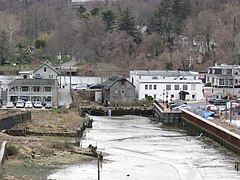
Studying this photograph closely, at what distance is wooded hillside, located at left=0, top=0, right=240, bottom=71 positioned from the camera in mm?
78938

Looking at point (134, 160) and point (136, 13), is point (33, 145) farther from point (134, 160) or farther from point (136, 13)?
point (136, 13)

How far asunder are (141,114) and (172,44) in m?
33.1

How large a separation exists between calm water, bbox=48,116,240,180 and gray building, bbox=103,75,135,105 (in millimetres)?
11616

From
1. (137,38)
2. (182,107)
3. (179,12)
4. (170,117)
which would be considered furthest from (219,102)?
(179,12)

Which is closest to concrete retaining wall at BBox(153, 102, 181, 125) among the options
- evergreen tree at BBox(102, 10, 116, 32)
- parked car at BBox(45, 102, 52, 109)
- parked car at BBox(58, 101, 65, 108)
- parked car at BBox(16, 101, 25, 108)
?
parked car at BBox(58, 101, 65, 108)

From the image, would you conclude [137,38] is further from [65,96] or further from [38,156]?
[38,156]

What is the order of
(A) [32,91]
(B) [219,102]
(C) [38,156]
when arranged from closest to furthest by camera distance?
(C) [38,156], (B) [219,102], (A) [32,91]

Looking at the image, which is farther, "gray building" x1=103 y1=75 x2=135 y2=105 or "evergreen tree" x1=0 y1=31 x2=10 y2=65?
"evergreen tree" x1=0 y1=31 x2=10 y2=65

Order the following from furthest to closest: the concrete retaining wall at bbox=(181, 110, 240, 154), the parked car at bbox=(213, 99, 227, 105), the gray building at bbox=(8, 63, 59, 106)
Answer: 1. the gray building at bbox=(8, 63, 59, 106)
2. the parked car at bbox=(213, 99, 227, 105)
3. the concrete retaining wall at bbox=(181, 110, 240, 154)

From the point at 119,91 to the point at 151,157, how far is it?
2685 cm

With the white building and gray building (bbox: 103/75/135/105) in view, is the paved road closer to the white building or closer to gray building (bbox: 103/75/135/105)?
gray building (bbox: 103/75/135/105)

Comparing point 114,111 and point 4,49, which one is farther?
point 4,49

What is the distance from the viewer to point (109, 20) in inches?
3556

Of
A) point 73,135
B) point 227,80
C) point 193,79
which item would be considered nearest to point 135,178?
point 73,135
